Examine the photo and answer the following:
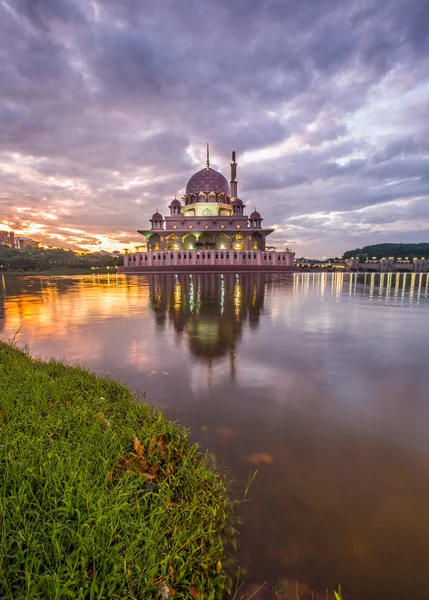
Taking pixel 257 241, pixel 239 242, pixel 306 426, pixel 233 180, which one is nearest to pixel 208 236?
pixel 239 242

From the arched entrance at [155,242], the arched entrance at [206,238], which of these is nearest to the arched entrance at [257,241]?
the arched entrance at [206,238]

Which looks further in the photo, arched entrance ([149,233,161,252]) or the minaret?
the minaret

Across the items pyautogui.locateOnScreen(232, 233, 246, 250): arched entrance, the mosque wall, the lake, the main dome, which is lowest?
the lake

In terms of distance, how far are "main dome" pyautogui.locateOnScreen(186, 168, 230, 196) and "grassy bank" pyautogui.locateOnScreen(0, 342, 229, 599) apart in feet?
255

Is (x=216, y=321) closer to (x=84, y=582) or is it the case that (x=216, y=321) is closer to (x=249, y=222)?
(x=84, y=582)

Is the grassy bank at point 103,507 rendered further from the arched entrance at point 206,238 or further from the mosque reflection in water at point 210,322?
the arched entrance at point 206,238

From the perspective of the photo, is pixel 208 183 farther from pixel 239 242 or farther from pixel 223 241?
pixel 239 242

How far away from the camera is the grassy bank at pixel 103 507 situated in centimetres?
176

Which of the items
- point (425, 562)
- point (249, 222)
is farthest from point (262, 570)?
point (249, 222)

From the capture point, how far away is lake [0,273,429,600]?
223 centimetres

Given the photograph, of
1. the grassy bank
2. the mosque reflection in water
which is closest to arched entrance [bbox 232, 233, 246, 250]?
the mosque reflection in water

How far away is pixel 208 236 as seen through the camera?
238 feet

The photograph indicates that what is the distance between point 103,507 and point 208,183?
264 ft

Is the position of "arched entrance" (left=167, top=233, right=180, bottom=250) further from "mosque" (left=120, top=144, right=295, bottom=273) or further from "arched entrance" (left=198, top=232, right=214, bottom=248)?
"arched entrance" (left=198, top=232, right=214, bottom=248)
